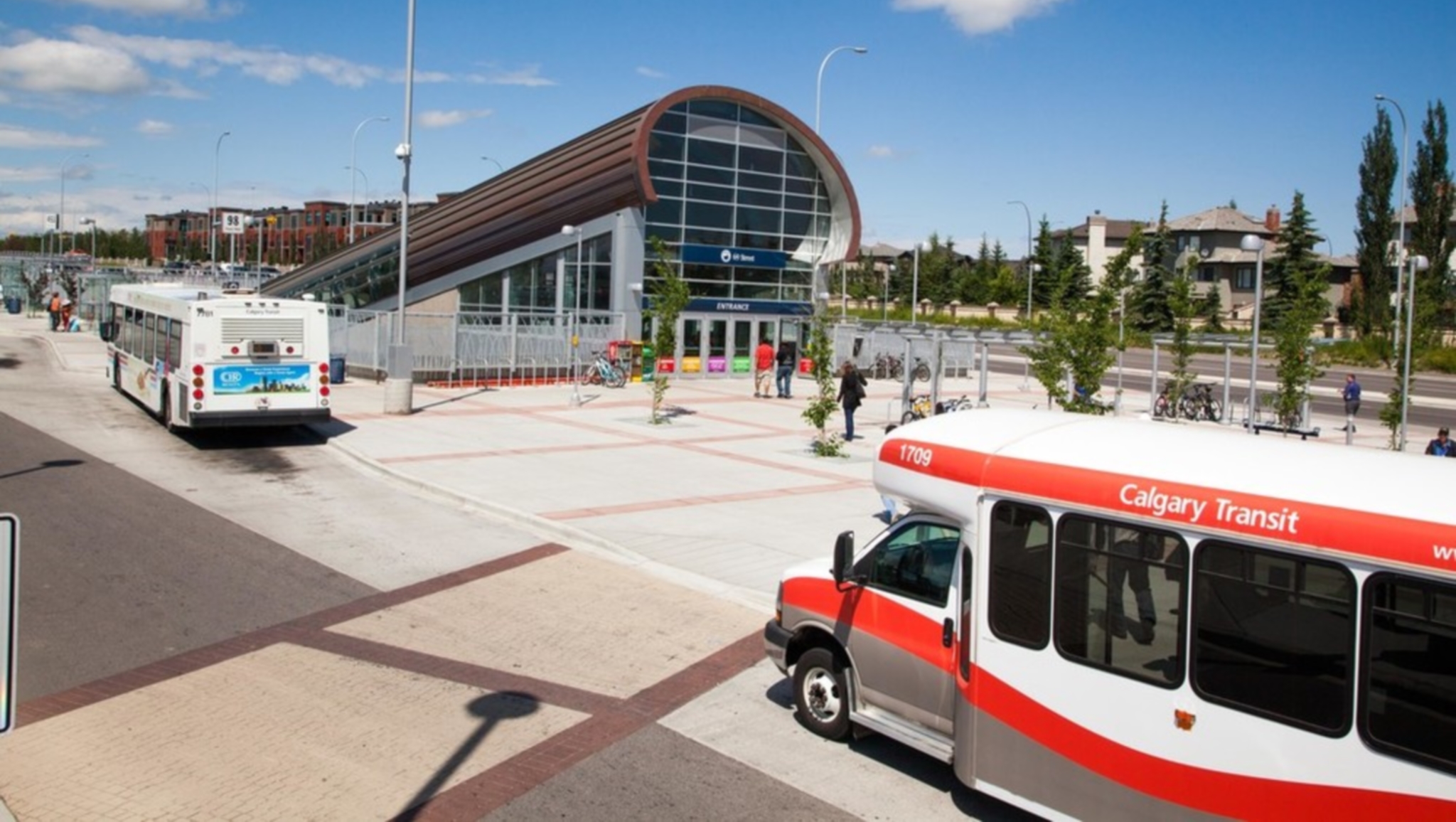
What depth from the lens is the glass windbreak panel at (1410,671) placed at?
201 inches

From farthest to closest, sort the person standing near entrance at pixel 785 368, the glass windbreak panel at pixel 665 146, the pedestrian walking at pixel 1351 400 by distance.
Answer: the glass windbreak panel at pixel 665 146 < the person standing near entrance at pixel 785 368 < the pedestrian walking at pixel 1351 400

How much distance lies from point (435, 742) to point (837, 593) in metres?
2.95

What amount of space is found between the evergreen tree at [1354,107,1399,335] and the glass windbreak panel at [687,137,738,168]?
37.1m

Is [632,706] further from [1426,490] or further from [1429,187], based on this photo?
[1429,187]

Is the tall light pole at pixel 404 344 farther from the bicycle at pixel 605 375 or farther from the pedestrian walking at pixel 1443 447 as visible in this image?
the pedestrian walking at pixel 1443 447

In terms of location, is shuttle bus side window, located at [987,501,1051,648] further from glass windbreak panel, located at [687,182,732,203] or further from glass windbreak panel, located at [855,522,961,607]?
glass windbreak panel, located at [687,182,732,203]

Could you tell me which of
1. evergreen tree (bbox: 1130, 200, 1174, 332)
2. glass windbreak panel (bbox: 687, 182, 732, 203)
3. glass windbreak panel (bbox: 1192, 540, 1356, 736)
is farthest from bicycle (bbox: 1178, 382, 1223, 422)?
evergreen tree (bbox: 1130, 200, 1174, 332)

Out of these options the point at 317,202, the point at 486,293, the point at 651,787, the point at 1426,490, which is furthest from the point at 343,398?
the point at 317,202

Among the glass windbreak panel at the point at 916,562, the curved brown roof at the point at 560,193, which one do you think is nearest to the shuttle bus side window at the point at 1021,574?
the glass windbreak panel at the point at 916,562

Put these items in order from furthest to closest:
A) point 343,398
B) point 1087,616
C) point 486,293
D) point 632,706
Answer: point 486,293, point 343,398, point 632,706, point 1087,616

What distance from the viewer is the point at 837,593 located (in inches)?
323

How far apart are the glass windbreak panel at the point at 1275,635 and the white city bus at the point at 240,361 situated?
17.3 meters

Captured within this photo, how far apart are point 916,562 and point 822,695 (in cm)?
125

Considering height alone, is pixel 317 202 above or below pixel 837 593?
above
